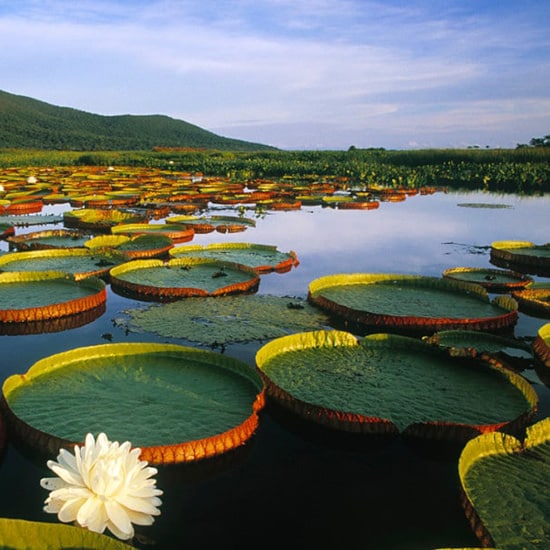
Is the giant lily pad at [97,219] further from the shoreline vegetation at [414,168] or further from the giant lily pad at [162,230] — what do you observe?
the shoreline vegetation at [414,168]

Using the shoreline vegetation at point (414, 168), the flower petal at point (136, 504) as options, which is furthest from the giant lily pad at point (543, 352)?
the shoreline vegetation at point (414, 168)

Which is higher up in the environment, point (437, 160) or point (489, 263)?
point (437, 160)

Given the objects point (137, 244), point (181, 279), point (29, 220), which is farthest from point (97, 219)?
point (181, 279)

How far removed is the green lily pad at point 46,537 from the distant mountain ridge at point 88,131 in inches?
2541

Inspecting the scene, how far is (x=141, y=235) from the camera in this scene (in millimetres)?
7582

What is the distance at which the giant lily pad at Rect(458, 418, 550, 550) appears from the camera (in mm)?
1799

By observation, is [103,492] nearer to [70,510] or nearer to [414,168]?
[70,510]

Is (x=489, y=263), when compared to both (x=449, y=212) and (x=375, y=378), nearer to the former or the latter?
(x=375, y=378)

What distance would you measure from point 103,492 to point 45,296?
12.0 ft

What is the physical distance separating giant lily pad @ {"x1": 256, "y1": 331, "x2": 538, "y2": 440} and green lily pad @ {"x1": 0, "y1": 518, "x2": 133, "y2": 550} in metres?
1.35

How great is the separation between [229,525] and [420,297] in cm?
326

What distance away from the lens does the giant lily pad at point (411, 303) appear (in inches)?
162

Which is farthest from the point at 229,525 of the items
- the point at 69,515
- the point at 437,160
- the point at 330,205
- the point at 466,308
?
the point at 437,160

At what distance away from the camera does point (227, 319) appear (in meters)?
4.24
